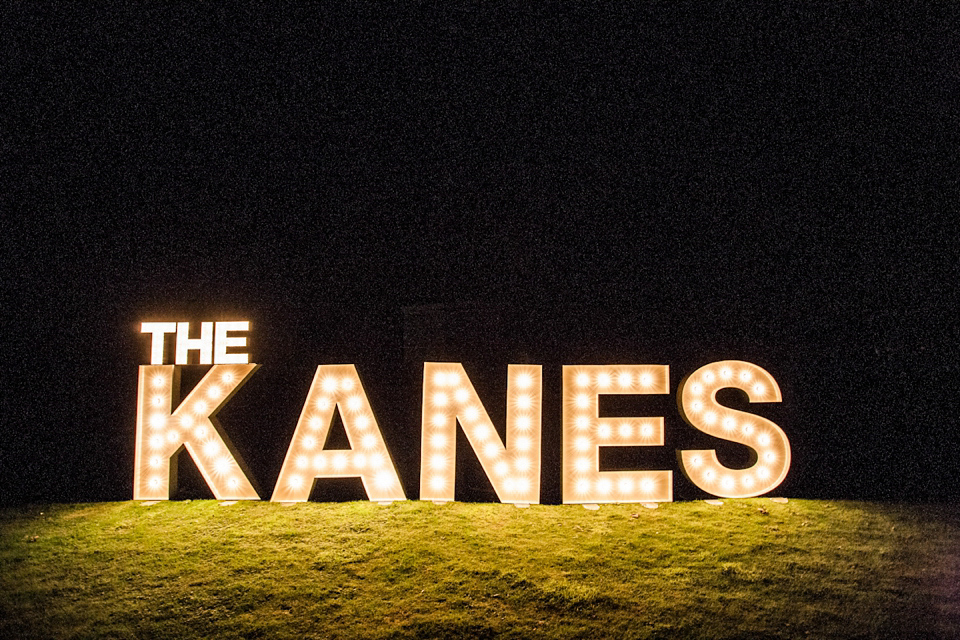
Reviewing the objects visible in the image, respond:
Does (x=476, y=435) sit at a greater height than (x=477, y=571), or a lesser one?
greater

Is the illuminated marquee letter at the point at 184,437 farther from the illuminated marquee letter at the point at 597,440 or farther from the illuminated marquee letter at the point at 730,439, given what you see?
the illuminated marquee letter at the point at 730,439

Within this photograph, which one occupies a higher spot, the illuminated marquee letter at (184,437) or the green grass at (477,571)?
the illuminated marquee letter at (184,437)

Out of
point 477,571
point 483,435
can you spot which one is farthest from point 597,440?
point 477,571

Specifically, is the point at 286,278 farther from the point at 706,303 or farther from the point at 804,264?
the point at 804,264

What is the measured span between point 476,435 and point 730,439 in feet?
8.73

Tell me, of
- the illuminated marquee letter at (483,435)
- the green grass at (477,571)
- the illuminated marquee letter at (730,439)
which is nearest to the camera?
the green grass at (477,571)

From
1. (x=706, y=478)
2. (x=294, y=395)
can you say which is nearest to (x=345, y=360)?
(x=294, y=395)

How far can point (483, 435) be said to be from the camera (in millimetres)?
5730

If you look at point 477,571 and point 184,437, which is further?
point 184,437

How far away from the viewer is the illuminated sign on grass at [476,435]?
5762 millimetres

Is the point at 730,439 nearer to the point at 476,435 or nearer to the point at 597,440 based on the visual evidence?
the point at 597,440

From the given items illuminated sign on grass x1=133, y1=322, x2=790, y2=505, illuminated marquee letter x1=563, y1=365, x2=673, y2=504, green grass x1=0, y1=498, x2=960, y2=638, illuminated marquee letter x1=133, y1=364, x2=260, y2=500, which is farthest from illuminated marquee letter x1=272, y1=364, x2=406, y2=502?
illuminated marquee letter x1=563, y1=365, x2=673, y2=504

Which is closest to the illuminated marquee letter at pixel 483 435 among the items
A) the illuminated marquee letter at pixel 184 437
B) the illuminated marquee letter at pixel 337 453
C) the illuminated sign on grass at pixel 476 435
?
the illuminated sign on grass at pixel 476 435

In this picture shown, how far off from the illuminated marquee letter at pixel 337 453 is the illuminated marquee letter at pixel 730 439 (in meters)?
3.10
